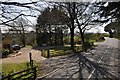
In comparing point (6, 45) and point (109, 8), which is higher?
point (109, 8)

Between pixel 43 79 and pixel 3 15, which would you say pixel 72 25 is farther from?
pixel 3 15

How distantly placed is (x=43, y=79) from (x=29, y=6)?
21.7ft

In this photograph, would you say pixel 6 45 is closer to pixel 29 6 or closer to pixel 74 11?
pixel 74 11

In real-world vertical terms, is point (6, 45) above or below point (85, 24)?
below

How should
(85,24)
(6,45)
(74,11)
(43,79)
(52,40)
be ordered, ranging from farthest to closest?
1. (52,40)
2. (6,45)
3. (85,24)
4. (74,11)
5. (43,79)

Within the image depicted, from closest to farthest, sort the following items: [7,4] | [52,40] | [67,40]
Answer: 1. [7,4]
2. [52,40]
3. [67,40]

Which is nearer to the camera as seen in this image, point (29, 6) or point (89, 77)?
point (29, 6)

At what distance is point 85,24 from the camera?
43906 mm

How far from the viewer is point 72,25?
40.0 meters

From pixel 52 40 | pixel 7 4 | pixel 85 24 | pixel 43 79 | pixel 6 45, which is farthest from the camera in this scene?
pixel 52 40

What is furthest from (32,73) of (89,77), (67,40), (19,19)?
(67,40)

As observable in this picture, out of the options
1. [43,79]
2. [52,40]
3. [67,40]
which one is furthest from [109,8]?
[67,40]

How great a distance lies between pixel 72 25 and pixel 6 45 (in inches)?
669

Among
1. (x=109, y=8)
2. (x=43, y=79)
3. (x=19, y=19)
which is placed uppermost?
(x=109, y=8)
